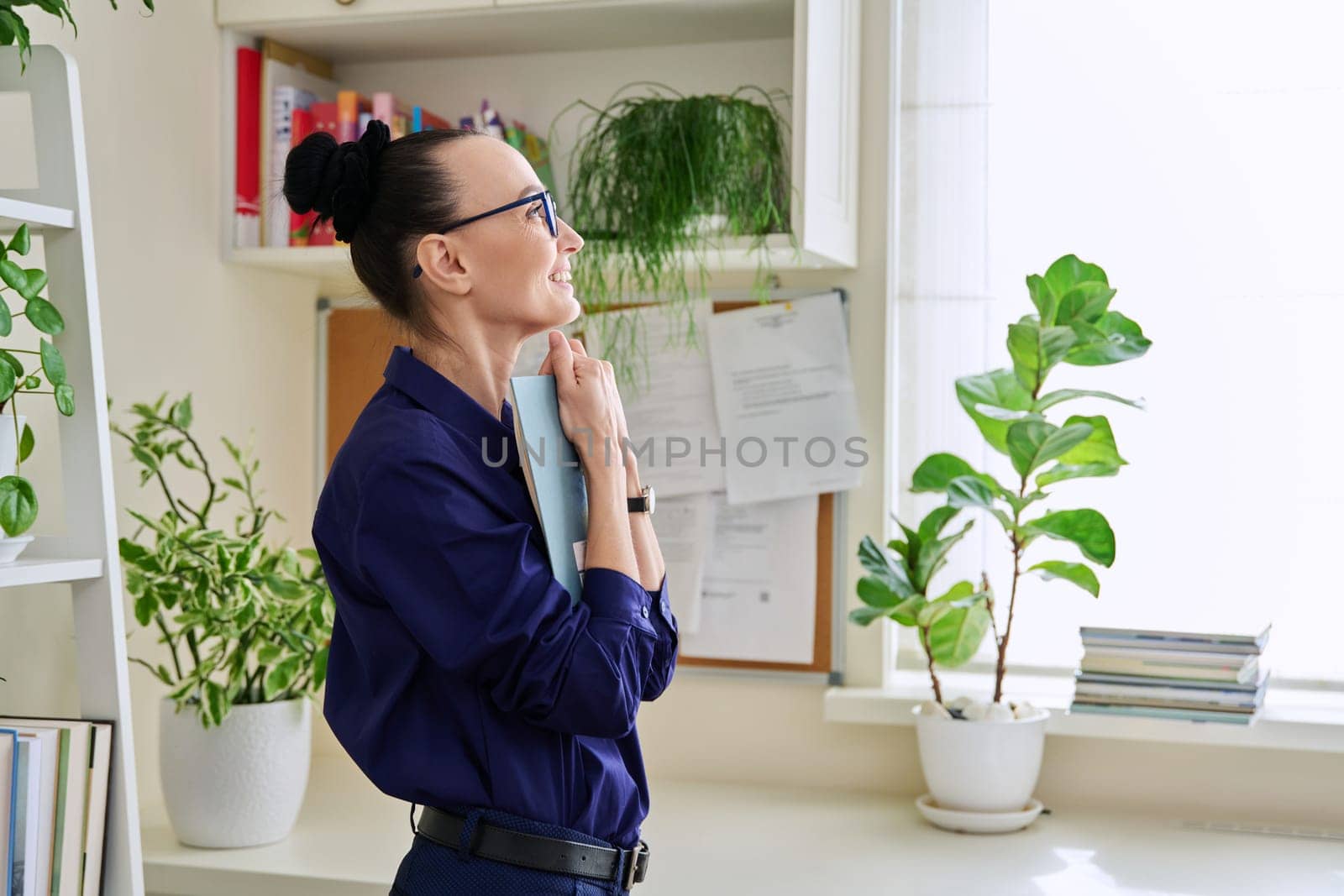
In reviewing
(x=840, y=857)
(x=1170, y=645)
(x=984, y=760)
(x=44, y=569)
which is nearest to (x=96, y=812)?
(x=44, y=569)

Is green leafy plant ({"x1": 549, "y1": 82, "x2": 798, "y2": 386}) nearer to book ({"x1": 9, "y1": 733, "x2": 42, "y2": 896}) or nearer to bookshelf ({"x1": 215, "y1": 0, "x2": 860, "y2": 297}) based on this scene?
bookshelf ({"x1": 215, "y1": 0, "x2": 860, "y2": 297})

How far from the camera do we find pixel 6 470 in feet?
4.14

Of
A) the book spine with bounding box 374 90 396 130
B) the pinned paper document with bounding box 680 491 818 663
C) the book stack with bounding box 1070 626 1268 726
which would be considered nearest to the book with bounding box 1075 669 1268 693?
the book stack with bounding box 1070 626 1268 726

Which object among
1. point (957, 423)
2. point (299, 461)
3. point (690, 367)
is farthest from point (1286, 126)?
point (299, 461)

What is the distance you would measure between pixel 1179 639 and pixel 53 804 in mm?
1454

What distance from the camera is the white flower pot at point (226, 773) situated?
177 cm

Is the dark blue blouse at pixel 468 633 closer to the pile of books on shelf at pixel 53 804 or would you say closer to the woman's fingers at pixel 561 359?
the woman's fingers at pixel 561 359

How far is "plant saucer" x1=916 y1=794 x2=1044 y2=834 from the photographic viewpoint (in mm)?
1870

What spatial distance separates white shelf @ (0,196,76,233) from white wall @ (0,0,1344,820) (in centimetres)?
58

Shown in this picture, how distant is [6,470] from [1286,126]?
1.80 meters

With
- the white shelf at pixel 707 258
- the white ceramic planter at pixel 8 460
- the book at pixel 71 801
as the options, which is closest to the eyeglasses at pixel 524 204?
the white ceramic planter at pixel 8 460

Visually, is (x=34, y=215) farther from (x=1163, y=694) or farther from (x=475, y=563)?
(x=1163, y=694)

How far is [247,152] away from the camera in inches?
84.0

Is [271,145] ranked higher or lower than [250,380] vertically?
higher
